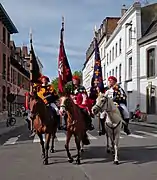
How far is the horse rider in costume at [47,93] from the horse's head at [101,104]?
1813mm

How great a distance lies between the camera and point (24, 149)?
14.6 m

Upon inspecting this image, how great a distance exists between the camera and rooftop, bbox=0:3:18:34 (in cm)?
4597

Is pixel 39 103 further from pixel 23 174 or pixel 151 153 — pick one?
pixel 151 153

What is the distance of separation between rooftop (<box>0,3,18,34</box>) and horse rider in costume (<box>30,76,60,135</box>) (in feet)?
111

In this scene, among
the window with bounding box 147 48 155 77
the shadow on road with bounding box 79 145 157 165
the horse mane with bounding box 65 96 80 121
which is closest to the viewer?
the horse mane with bounding box 65 96 80 121

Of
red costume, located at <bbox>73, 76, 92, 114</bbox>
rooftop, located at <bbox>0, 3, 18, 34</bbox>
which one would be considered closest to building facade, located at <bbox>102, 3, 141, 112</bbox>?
rooftop, located at <bbox>0, 3, 18, 34</bbox>

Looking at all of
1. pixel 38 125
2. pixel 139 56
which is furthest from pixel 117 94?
pixel 139 56

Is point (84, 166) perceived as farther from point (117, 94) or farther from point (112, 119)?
point (117, 94)

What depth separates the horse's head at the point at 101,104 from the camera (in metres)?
10.7

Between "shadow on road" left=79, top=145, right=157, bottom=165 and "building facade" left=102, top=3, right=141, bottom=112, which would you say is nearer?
"shadow on road" left=79, top=145, right=157, bottom=165

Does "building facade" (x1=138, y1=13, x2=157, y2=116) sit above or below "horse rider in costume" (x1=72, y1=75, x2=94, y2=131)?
above

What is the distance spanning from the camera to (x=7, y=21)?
49406 millimetres

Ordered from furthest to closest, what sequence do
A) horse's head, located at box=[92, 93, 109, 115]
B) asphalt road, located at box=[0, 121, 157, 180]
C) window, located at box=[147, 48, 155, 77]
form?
1. window, located at box=[147, 48, 155, 77]
2. horse's head, located at box=[92, 93, 109, 115]
3. asphalt road, located at box=[0, 121, 157, 180]

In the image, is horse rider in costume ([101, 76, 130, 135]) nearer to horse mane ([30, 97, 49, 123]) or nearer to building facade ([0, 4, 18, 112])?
horse mane ([30, 97, 49, 123])
